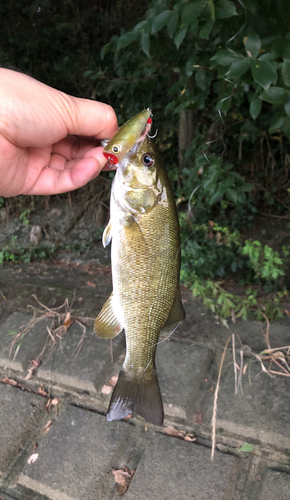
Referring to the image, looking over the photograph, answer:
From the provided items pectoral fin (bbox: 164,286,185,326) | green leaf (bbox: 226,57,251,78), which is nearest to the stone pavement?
pectoral fin (bbox: 164,286,185,326)

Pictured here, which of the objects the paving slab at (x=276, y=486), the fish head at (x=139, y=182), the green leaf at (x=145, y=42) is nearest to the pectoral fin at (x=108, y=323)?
the fish head at (x=139, y=182)

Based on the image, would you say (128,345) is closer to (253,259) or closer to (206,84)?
(253,259)

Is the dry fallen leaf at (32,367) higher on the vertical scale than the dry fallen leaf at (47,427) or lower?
lower

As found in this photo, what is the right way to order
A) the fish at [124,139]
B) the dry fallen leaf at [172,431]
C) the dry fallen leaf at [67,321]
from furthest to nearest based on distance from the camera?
the dry fallen leaf at [67,321], the dry fallen leaf at [172,431], the fish at [124,139]

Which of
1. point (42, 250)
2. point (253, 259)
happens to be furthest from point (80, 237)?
point (253, 259)

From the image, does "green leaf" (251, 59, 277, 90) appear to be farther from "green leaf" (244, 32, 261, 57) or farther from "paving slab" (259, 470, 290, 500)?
"paving slab" (259, 470, 290, 500)

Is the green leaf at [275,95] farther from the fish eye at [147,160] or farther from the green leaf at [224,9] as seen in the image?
the fish eye at [147,160]
